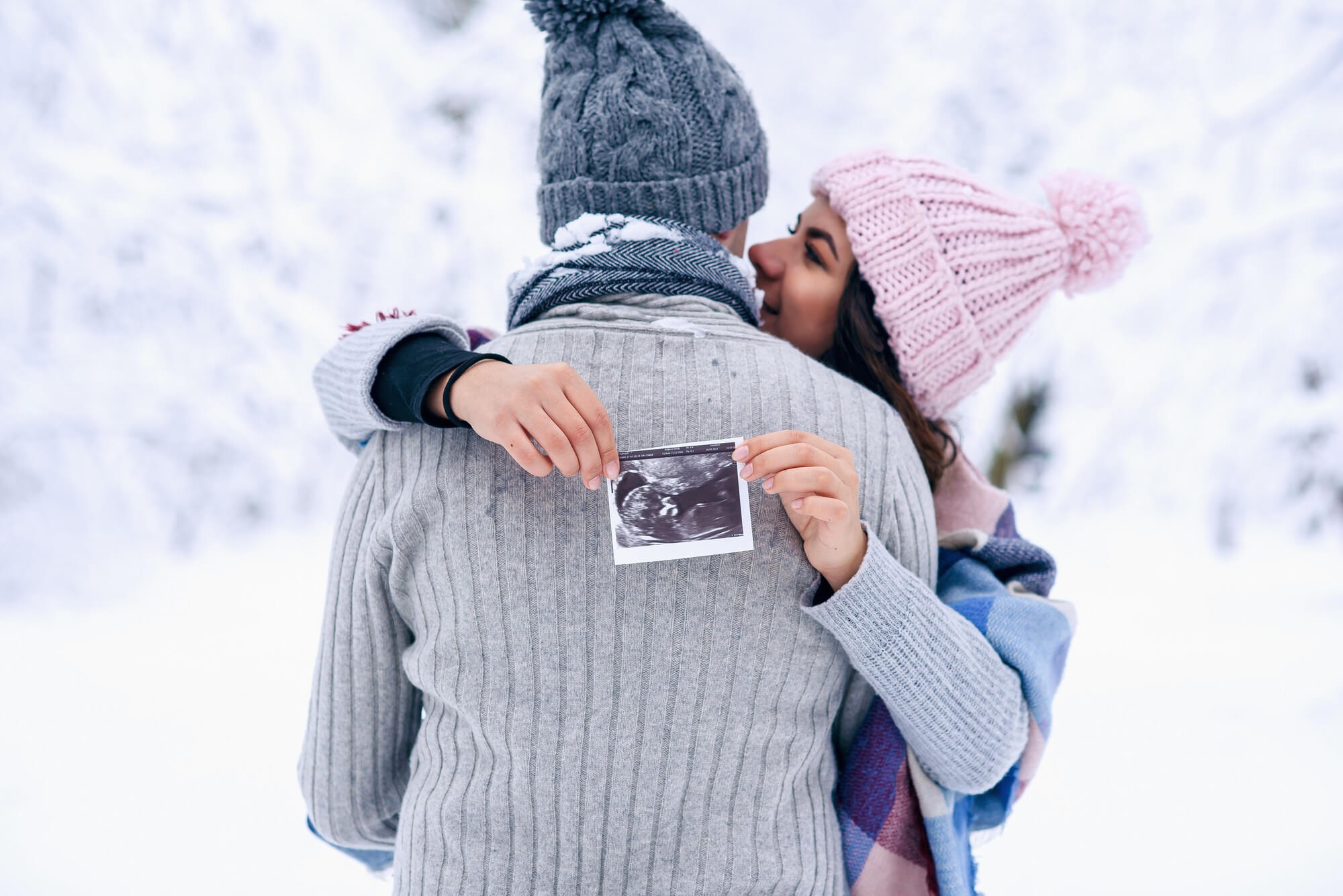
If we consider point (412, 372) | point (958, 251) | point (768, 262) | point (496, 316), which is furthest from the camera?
point (496, 316)

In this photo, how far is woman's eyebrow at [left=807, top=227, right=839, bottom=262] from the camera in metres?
1.16

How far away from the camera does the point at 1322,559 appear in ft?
8.03

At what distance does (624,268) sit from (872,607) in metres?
0.41

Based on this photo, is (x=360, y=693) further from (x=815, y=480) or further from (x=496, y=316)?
(x=496, y=316)

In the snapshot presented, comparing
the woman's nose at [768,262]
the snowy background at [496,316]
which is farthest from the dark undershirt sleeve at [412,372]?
the snowy background at [496,316]

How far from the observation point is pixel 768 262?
122cm

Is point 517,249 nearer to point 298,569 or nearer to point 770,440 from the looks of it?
point 298,569

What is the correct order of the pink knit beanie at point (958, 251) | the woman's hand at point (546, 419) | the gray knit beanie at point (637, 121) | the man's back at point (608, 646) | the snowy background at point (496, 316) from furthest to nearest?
the snowy background at point (496, 316) → the pink knit beanie at point (958, 251) → the gray knit beanie at point (637, 121) → the man's back at point (608, 646) → the woman's hand at point (546, 419)

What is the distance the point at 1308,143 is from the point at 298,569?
314 cm

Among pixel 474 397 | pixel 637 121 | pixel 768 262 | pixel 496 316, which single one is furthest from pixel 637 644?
pixel 496 316

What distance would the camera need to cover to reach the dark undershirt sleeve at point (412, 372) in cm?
72

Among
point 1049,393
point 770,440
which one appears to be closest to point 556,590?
point 770,440

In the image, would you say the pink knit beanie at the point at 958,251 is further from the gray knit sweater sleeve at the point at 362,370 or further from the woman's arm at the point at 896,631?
the gray knit sweater sleeve at the point at 362,370

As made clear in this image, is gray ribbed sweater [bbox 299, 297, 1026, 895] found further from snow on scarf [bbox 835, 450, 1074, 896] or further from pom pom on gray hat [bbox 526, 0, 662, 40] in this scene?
pom pom on gray hat [bbox 526, 0, 662, 40]
